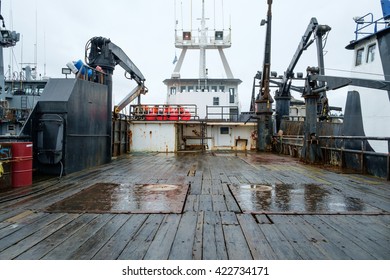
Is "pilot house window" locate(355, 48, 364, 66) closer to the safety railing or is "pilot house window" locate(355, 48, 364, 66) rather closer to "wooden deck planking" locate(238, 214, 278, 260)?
the safety railing

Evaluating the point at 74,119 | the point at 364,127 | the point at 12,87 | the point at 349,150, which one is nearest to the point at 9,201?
the point at 74,119

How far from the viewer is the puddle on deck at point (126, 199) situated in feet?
13.8

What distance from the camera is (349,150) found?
29.5 ft

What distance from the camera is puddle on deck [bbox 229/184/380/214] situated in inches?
168

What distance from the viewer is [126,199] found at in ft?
16.0

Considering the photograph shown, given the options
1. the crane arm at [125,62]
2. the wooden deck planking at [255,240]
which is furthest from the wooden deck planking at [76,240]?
the crane arm at [125,62]

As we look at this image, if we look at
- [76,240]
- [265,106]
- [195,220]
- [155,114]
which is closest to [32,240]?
[76,240]

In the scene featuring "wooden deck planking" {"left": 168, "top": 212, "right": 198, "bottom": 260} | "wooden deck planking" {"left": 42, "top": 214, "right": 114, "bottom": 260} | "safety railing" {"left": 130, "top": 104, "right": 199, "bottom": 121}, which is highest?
"safety railing" {"left": 130, "top": 104, "right": 199, "bottom": 121}

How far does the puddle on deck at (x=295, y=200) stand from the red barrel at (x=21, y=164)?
14.1 ft

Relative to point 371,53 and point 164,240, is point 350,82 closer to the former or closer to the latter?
point 371,53

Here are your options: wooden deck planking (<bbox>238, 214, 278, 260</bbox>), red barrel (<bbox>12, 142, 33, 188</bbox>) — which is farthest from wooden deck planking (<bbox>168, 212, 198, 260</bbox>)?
red barrel (<bbox>12, 142, 33, 188</bbox>)

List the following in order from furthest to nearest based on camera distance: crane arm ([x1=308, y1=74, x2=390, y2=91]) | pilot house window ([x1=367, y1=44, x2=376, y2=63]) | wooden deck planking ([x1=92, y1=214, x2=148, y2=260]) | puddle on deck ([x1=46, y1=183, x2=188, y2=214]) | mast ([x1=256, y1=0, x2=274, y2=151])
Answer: mast ([x1=256, y1=0, x2=274, y2=151]), pilot house window ([x1=367, y1=44, x2=376, y2=63]), crane arm ([x1=308, y1=74, x2=390, y2=91]), puddle on deck ([x1=46, y1=183, x2=188, y2=214]), wooden deck planking ([x1=92, y1=214, x2=148, y2=260])

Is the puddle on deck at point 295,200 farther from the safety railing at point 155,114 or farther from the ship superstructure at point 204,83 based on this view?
the ship superstructure at point 204,83

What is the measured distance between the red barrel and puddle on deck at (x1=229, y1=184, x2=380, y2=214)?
428 centimetres
